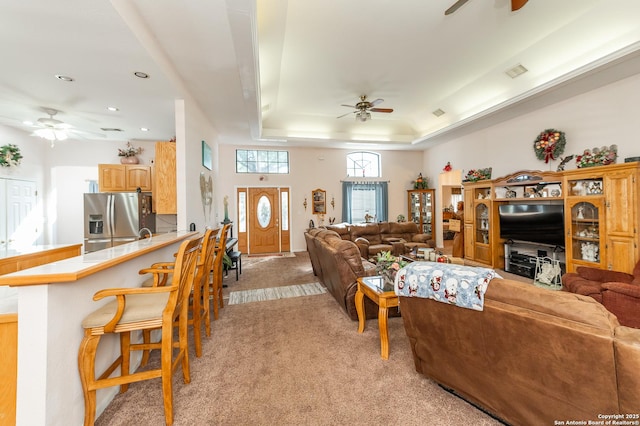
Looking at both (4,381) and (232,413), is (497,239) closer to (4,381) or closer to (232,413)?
(232,413)

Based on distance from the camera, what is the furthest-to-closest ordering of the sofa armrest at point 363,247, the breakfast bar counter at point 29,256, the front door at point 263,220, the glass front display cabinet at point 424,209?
the glass front display cabinet at point 424,209
the front door at point 263,220
the sofa armrest at point 363,247
the breakfast bar counter at point 29,256

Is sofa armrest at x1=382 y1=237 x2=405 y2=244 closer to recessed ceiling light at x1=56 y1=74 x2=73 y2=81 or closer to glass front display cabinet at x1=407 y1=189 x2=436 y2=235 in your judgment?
glass front display cabinet at x1=407 y1=189 x2=436 y2=235

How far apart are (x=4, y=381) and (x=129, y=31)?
8.64ft

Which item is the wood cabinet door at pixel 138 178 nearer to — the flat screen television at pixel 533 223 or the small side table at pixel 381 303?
the small side table at pixel 381 303

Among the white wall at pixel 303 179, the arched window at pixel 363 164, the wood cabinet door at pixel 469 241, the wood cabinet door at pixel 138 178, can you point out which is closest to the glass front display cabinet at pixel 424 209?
the white wall at pixel 303 179

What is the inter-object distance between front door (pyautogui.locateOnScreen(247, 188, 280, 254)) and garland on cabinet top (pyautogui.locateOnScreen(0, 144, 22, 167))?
457cm

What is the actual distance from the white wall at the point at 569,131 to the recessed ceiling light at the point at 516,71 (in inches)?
37.0

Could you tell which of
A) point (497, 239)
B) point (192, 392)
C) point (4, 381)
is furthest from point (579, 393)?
point (497, 239)

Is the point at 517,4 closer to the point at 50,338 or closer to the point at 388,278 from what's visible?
the point at 388,278

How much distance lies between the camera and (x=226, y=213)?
7172 mm

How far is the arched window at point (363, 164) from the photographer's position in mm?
8365

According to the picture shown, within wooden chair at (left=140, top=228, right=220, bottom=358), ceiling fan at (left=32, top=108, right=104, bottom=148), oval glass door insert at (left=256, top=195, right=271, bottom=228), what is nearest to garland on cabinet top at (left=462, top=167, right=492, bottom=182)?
oval glass door insert at (left=256, top=195, right=271, bottom=228)

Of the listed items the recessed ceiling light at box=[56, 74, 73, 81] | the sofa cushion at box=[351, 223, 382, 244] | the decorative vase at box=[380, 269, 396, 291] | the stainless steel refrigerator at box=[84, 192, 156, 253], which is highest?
the recessed ceiling light at box=[56, 74, 73, 81]

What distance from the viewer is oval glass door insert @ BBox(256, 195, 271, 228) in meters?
7.69
